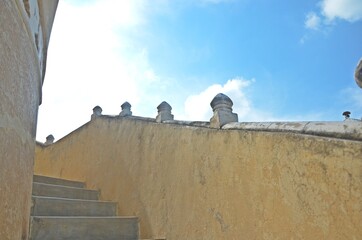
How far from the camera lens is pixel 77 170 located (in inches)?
175

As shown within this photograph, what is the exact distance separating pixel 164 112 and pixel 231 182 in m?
1.17

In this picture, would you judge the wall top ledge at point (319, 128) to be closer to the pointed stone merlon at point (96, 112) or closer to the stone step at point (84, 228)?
the stone step at point (84, 228)

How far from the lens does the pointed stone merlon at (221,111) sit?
2.07 m

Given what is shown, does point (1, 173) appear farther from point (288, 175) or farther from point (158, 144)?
point (158, 144)

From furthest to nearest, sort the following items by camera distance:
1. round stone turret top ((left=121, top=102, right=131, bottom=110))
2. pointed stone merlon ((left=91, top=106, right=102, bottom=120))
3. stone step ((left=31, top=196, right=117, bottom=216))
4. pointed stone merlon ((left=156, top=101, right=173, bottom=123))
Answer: pointed stone merlon ((left=91, top=106, right=102, bottom=120))
round stone turret top ((left=121, top=102, right=131, bottom=110))
pointed stone merlon ((left=156, top=101, right=173, bottom=123))
stone step ((left=31, top=196, right=117, bottom=216))

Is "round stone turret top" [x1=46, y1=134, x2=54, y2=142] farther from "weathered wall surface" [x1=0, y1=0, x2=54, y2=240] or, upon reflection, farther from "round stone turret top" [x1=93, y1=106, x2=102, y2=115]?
"weathered wall surface" [x1=0, y1=0, x2=54, y2=240]

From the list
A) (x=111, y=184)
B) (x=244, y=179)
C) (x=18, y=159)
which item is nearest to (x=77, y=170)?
(x=111, y=184)

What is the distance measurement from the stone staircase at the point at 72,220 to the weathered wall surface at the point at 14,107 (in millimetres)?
1207

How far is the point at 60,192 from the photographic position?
10.6ft

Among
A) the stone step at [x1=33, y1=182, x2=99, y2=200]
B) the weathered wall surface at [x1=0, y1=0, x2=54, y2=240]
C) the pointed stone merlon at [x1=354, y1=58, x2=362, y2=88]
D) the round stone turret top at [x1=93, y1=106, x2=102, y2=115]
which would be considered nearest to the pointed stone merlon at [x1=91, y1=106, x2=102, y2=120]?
the round stone turret top at [x1=93, y1=106, x2=102, y2=115]

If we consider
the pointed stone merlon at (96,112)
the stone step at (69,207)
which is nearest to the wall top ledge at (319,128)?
the stone step at (69,207)

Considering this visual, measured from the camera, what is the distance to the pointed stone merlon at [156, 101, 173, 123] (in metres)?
2.86

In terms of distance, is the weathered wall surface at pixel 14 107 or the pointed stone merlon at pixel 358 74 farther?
the pointed stone merlon at pixel 358 74

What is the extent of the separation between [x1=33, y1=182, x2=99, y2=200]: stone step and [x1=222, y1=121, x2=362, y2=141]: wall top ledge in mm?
2266
